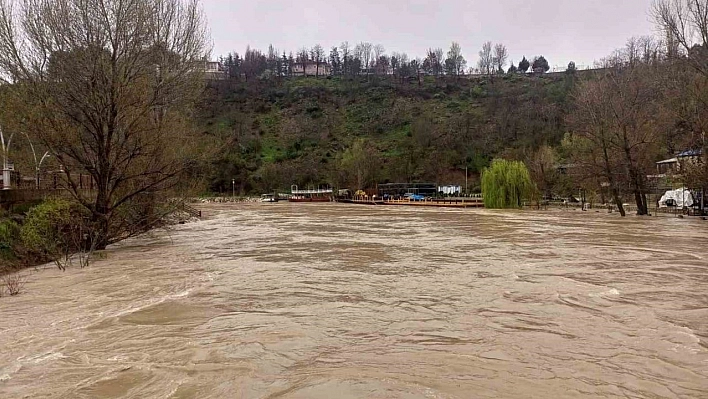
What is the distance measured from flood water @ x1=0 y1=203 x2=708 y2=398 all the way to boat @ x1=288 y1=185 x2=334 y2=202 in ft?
183

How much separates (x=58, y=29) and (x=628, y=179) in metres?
30.5

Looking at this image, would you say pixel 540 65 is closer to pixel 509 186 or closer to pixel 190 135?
pixel 509 186

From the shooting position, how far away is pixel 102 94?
652 inches

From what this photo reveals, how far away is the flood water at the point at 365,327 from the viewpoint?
5738 mm

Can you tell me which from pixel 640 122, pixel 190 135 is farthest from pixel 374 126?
pixel 190 135

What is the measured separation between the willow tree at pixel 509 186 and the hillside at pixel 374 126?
21.5m

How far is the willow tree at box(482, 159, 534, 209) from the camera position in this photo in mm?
43312

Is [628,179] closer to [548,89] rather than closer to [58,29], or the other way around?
[58,29]

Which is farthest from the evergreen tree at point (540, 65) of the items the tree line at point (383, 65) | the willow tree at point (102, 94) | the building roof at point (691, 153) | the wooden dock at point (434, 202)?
Answer: the willow tree at point (102, 94)

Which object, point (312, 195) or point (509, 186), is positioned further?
point (312, 195)

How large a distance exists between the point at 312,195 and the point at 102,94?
58587mm

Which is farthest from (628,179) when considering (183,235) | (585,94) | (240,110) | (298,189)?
(240,110)

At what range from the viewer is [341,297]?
→ 10016 mm

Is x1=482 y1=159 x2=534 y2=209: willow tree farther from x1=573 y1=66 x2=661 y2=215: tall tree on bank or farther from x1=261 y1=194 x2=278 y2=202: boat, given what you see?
x1=261 y1=194 x2=278 y2=202: boat
